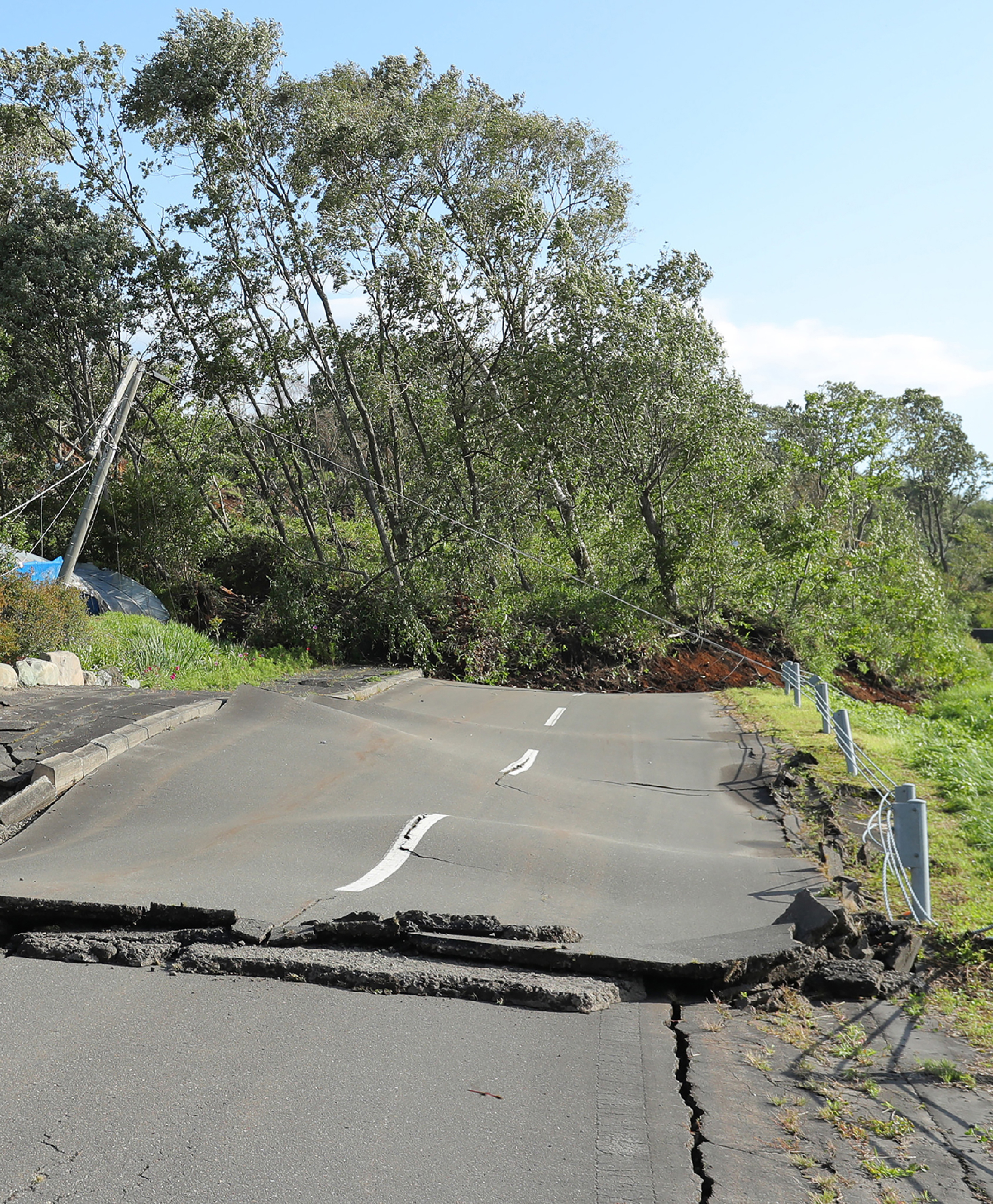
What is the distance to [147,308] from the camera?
21.8 meters

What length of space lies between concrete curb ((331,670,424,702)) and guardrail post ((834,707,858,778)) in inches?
277

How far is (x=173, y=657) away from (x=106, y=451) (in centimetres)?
360

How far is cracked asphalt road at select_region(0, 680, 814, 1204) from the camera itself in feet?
11.2

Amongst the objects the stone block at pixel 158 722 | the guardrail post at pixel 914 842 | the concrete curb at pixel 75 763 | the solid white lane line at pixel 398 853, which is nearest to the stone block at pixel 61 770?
the concrete curb at pixel 75 763

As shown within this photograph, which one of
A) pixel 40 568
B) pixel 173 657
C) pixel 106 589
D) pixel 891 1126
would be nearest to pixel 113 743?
pixel 173 657

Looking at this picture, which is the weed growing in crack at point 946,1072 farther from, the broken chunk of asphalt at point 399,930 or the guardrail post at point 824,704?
the guardrail post at point 824,704

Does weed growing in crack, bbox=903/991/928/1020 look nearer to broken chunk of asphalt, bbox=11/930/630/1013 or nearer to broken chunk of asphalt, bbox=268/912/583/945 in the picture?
broken chunk of asphalt, bbox=11/930/630/1013

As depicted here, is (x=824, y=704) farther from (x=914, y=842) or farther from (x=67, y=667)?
(x=67, y=667)

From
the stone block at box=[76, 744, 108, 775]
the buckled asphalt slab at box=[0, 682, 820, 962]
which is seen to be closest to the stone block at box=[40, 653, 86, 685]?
the buckled asphalt slab at box=[0, 682, 820, 962]

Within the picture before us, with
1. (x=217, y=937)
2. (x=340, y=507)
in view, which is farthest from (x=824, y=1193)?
(x=340, y=507)

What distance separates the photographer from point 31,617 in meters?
13.3

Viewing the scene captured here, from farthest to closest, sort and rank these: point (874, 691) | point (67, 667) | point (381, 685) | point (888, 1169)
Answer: point (874, 691) → point (381, 685) → point (67, 667) → point (888, 1169)

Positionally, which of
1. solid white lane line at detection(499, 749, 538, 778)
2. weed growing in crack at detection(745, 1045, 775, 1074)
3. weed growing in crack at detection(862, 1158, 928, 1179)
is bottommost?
weed growing in crack at detection(745, 1045, 775, 1074)

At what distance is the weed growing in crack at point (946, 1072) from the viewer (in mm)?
4285
